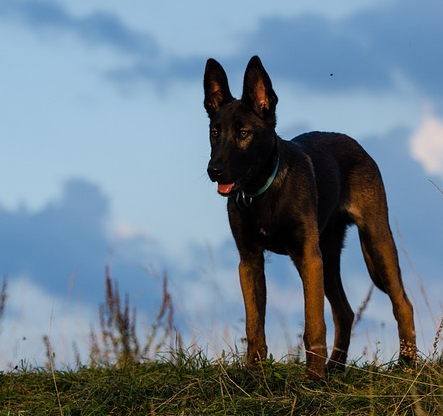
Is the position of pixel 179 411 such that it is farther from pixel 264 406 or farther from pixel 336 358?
pixel 336 358

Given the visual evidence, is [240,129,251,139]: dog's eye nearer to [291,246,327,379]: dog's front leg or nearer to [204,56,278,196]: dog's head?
[204,56,278,196]: dog's head

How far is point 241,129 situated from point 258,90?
15.9 inches

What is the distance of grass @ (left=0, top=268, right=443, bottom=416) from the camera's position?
5473 millimetres

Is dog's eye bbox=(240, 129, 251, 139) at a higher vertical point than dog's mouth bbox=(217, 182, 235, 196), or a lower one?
higher

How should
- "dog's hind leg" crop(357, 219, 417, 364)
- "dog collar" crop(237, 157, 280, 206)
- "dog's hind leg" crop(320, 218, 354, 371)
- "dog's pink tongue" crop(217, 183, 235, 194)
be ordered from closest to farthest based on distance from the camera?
"dog's pink tongue" crop(217, 183, 235, 194) → "dog collar" crop(237, 157, 280, 206) → "dog's hind leg" crop(357, 219, 417, 364) → "dog's hind leg" crop(320, 218, 354, 371)

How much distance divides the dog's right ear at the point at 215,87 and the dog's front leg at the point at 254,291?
1294 mm

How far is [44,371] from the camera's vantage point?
7.94 meters

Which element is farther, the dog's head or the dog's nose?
the dog's head

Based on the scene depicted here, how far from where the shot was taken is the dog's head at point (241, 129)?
21.4 ft

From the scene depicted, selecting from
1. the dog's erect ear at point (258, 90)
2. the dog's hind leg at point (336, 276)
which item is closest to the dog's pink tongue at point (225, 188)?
the dog's erect ear at point (258, 90)

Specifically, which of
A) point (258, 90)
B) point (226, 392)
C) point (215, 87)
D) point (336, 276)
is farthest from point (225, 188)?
point (336, 276)

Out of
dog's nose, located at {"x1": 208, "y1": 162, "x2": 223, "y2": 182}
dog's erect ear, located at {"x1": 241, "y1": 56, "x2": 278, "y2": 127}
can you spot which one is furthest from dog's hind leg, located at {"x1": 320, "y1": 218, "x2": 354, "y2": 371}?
dog's nose, located at {"x1": 208, "y1": 162, "x2": 223, "y2": 182}

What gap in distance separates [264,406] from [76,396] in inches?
69.1

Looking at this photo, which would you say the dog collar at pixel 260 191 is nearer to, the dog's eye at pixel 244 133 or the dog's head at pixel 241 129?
the dog's head at pixel 241 129
